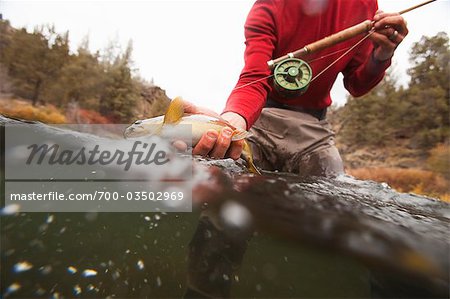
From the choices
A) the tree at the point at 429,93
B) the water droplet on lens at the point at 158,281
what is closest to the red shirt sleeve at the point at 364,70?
the water droplet on lens at the point at 158,281

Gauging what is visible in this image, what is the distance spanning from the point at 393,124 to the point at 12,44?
Answer: 1477 inches

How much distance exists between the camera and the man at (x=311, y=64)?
126 inches

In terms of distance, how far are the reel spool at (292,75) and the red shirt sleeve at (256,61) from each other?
17 cm

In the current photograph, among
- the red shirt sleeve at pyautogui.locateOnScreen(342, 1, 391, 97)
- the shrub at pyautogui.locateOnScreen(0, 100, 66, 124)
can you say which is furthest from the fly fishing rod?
the shrub at pyautogui.locateOnScreen(0, 100, 66, 124)

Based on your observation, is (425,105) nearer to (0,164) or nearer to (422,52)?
(422,52)

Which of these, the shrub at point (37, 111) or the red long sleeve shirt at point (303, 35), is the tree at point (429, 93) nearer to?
the red long sleeve shirt at point (303, 35)

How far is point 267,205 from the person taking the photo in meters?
1.28

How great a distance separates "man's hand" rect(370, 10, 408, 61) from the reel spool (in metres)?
0.89

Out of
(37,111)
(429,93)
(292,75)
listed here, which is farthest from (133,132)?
(37,111)

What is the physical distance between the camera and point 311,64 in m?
3.40

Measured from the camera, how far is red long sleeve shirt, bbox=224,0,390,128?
3.14 m

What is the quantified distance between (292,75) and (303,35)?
0.90 meters

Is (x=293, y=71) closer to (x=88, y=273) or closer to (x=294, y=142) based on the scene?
(x=294, y=142)

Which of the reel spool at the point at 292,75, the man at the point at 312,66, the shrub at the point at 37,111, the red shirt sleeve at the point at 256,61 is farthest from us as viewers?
the shrub at the point at 37,111
